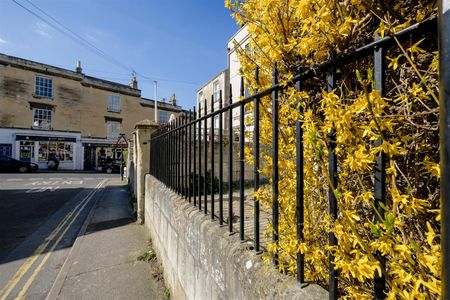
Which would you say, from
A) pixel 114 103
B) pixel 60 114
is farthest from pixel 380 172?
pixel 114 103

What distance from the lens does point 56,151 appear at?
2720cm

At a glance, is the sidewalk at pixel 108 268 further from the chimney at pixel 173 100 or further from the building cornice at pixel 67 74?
the chimney at pixel 173 100

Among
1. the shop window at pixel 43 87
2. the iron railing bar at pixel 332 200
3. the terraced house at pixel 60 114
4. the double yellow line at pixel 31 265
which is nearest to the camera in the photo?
the iron railing bar at pixel 332 200

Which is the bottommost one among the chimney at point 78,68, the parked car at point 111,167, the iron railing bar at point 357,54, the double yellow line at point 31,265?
the double yellow line at point 31,265

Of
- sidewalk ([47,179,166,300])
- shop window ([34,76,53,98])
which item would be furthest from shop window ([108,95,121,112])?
sidewalk ([47,179,166,300])

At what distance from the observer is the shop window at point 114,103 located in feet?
105

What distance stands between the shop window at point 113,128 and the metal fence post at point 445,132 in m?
33.9

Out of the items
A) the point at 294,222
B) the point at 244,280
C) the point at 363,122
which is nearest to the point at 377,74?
the point at 363,122

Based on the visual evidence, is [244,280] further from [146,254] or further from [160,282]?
[146,254]

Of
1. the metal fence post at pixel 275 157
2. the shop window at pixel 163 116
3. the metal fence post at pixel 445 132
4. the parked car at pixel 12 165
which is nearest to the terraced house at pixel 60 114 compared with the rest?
the parked car at pixel 12 165

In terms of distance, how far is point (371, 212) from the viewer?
108 cm

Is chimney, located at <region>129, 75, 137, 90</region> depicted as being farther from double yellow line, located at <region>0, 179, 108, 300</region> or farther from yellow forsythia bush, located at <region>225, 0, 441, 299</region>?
yellow forsythia bush, located at <region>225, 0, 441, 299</region>

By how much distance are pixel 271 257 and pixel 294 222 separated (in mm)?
229

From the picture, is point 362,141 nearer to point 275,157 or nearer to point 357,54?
point 357,54
